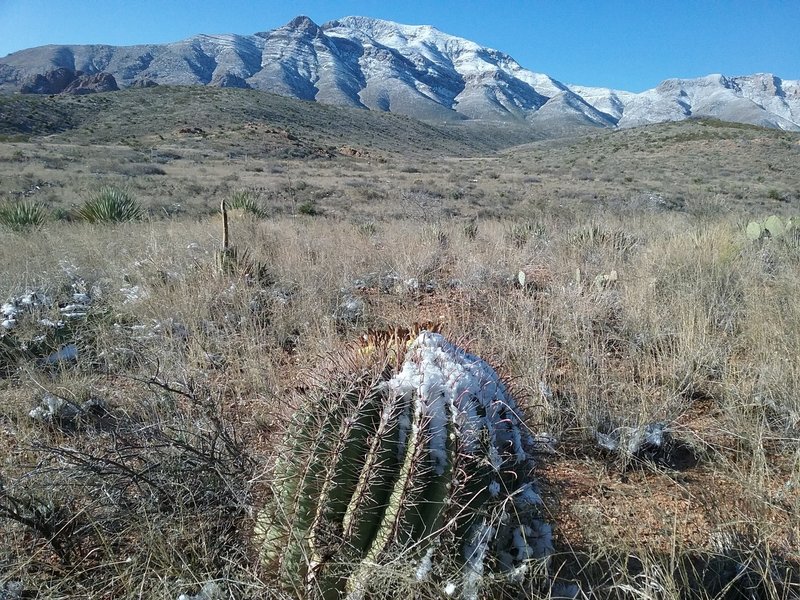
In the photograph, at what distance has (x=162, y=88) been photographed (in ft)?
217

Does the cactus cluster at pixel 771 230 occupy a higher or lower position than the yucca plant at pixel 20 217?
higher

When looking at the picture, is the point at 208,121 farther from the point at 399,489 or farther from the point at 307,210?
the point at 399,489

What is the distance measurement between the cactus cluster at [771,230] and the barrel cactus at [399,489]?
6.58 meters

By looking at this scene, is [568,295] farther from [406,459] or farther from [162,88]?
[162,88]

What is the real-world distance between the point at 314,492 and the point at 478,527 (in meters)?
0.50

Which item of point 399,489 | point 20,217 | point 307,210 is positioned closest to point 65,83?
point 307,210

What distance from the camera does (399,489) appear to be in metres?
1.41

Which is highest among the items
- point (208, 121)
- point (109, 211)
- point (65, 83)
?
point (65, 83)

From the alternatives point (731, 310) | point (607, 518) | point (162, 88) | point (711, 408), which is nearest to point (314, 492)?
point (607, 518)

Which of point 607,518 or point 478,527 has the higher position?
point 478,527

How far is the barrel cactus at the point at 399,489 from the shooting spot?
1.40 metres

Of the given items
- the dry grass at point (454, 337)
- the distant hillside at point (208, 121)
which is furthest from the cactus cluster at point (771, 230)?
the distant hillside at point (208, 121)

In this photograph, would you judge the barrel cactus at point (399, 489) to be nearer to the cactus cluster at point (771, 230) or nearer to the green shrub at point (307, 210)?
the cactus cluster at point (771, 230)

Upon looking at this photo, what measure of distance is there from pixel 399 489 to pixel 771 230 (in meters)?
7.14
